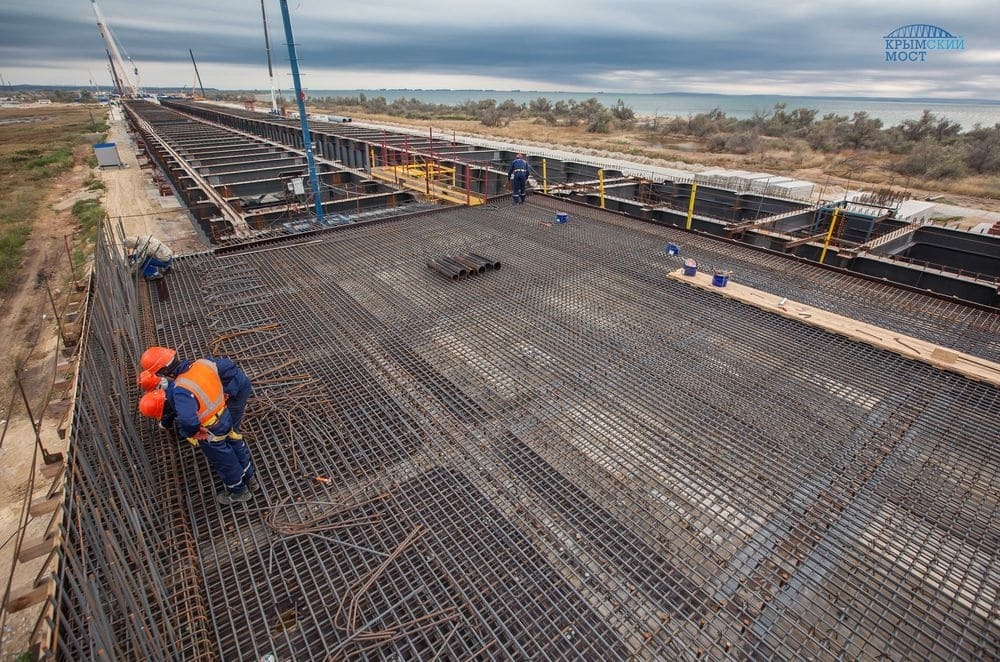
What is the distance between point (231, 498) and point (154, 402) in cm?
88

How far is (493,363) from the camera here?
5.14 meters

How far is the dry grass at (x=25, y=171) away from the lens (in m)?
14.9

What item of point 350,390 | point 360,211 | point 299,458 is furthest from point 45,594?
point 360,211

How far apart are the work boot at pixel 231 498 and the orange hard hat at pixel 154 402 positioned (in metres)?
0.74

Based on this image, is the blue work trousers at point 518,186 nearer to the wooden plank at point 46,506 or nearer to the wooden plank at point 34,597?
the wooden plank at point 46,506

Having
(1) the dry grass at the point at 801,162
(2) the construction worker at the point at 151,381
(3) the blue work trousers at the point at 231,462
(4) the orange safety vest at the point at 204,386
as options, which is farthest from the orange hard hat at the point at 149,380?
(1) the dry grass at the point at 801,162

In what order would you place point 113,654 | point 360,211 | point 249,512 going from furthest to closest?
point 360,211, point 249,512, point 113,654

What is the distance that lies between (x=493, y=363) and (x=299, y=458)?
2.15 m

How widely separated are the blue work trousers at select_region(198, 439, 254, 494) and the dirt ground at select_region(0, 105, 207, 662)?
88cm

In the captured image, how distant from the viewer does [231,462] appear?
331 cm

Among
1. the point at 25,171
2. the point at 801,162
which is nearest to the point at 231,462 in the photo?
the point at 25,171

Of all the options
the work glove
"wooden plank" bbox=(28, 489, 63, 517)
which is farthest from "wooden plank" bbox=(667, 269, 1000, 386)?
"wooden plank" bbox=(28, 489, 63, 517)

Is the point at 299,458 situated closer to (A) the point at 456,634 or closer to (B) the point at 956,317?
(A) the point at 456,634

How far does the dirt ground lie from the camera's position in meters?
5.11
